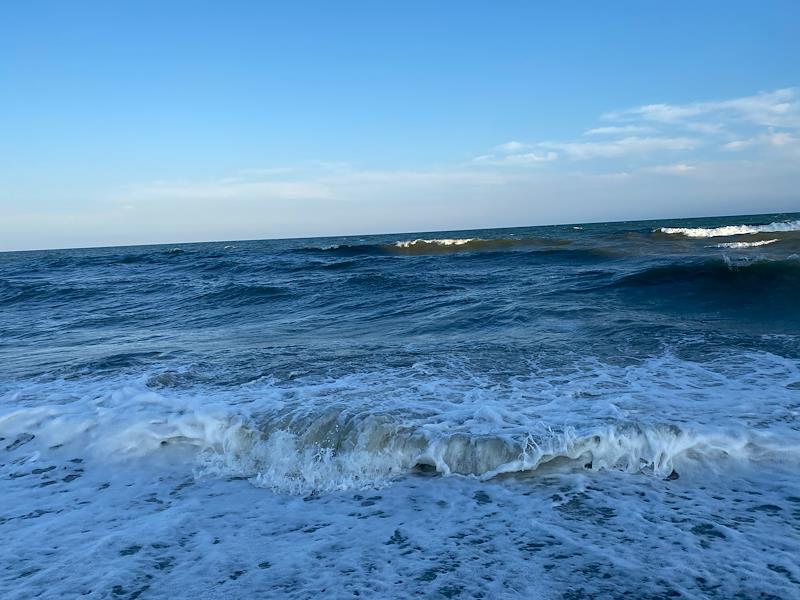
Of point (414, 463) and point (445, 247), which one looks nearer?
point (414, 463)

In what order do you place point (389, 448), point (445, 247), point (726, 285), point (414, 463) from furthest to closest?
point (445, 247), point (726, 285), point (389, 448), point (414, 463)

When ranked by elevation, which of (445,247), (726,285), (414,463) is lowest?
(414,463)

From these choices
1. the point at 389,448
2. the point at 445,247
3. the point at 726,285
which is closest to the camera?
the point at 389,448

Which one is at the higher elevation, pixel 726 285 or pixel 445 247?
pixel 445 247

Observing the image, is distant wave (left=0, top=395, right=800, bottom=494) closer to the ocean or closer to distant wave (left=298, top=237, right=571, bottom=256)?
the ocean

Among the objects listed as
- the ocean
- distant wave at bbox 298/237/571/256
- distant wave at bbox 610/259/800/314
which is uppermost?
distant wave at bbox 298/237/571/256

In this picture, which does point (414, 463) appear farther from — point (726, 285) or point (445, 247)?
point (445, 247)

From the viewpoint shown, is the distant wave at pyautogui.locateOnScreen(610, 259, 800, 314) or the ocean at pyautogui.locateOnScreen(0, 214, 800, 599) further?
the distant wave at pyautogui.locateOnScreen(610, 259, 800, 314)

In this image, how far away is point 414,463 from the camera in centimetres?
395

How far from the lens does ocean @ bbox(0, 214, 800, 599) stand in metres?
2.74

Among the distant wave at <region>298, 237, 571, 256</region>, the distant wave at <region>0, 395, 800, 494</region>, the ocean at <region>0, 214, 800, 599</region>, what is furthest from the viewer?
the distant wave at <region>298, 237, 571, 256</region>

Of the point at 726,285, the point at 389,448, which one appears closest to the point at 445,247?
the point at 726,285

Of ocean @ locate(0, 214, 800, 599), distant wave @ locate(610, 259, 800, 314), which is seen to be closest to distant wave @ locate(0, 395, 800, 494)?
ocean @ locate(0, 214, 800, 599)

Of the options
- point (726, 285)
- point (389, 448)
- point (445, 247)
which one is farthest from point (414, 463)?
point (445, 247)
